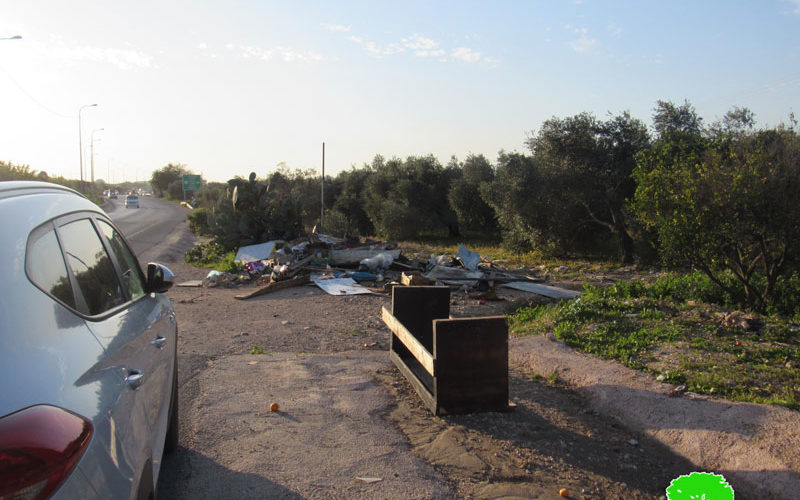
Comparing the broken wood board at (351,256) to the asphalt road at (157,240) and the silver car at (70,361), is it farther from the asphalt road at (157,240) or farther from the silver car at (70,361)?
the silver car at (70,361)

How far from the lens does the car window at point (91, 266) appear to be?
2.36m

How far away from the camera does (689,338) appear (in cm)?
644

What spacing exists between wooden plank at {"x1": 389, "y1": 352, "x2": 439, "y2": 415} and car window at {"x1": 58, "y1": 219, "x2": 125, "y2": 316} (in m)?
2.69

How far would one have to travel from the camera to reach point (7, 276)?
1752 millimetres

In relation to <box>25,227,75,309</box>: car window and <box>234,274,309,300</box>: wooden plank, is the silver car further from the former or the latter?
<box>234,274,309,300</box>: wooden plank

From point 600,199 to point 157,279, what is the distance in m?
18.0

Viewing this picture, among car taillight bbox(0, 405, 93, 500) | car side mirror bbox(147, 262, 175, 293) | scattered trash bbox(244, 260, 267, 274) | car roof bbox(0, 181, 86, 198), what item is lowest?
scattered trash bbox(244, 260, 267, 274)

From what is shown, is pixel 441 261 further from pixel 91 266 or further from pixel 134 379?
pixel 134 379


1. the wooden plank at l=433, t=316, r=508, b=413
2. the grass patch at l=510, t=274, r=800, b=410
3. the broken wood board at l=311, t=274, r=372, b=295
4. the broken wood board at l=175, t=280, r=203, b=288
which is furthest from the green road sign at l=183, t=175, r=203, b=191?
the wooden plank at l=433, t=316, r=508, b=413

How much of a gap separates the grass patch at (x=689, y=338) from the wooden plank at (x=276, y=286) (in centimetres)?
622

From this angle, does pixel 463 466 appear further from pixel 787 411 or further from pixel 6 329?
pixel 6 329

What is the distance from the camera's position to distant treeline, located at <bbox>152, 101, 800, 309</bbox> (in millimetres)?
8109

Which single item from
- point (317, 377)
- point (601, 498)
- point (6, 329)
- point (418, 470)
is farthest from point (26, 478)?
point (317, 377)

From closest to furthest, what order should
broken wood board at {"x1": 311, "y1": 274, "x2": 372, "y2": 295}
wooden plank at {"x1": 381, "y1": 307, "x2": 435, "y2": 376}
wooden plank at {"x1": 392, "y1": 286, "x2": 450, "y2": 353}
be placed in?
wooden plank at {"x1": 381, "y1": 307, "x2": 435, "y2": 376} < wooden plank at {"x1": 392, "y1": 286, "x2": 450, "y2": 353} < broken wood board at {"x1": 311, "y1": 274, "x2": 372, "y2": 295}
